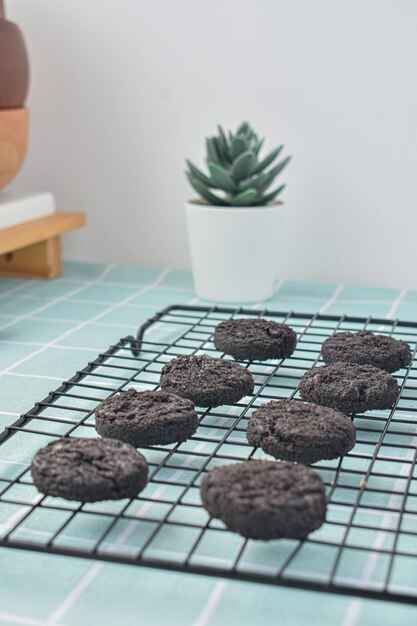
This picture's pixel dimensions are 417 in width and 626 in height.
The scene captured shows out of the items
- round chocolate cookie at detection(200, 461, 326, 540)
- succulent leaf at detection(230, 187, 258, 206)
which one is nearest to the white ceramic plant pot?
succulent leaf at detection(230, 187, 258, 206)

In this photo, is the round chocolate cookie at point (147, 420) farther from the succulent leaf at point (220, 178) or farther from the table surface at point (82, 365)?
the succulent leaf at point (220, 178)

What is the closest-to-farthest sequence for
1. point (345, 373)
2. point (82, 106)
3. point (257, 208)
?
1. point (345, 373)
2. point (257, 208)
3. point (82, 106)

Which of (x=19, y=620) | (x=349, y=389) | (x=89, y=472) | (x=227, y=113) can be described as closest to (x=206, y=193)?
(x=227, y=113)

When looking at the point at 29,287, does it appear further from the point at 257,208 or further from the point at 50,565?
the point at 50,565

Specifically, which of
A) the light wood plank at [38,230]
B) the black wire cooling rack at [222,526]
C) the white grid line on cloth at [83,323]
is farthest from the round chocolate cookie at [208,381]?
the light wood plank at [38,230]

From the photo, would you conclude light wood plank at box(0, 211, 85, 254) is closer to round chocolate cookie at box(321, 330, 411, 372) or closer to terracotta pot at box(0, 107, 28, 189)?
terracotta pot at box(0, 107, 28, 189)

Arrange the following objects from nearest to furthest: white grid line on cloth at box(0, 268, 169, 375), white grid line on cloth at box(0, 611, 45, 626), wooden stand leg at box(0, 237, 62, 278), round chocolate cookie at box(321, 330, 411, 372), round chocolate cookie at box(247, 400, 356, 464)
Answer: white grid line on cloth at box(0, 611, 45, 626)
round chocolate cookie at box(247, 400, 356, 464)
round chocolate cookie at box(321, 330, 411, 372)
white grid line on cloth at box(0, 268, 169, 375)
wooden stand leg at box(0, 237, 62, 278)

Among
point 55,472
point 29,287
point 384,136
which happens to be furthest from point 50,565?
point 384,136
